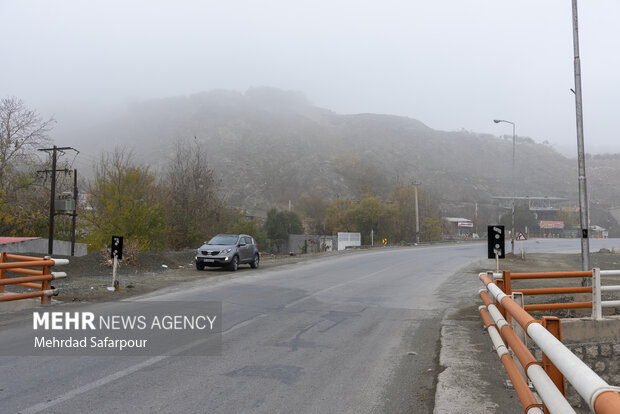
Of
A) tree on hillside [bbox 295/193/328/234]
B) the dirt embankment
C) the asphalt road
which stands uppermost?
tree on hillside [bbox 295/193/328/234]

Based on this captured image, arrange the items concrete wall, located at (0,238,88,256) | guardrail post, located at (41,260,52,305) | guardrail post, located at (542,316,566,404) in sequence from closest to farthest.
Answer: guardrail post, located at (542,316,566,404)
guardrail post, located at (41,260,52,305)
concrete wall, located at (0,238,88,256)

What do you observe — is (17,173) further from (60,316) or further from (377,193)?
(377,193)

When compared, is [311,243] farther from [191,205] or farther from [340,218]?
[191,205]

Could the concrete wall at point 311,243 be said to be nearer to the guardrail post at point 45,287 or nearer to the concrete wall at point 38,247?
the concrete wall at point 38,247

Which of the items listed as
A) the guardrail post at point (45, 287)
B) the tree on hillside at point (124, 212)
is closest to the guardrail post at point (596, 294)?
the guardrail post at point (45, 287)

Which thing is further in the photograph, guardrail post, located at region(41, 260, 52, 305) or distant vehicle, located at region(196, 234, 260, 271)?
distant vehicle, located at region(196, 234, 260, 271)

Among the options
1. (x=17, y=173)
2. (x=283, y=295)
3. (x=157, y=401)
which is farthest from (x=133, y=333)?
(x=17, y=173)

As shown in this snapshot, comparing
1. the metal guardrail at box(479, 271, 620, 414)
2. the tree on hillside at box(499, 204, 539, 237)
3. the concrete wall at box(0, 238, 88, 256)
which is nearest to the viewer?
the metal guardrail at box(479, 271, 620, 414)

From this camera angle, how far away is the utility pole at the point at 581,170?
44.0 feet

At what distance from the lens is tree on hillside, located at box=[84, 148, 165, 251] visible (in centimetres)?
2536

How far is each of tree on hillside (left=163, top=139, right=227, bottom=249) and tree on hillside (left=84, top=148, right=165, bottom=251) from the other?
5455 mm

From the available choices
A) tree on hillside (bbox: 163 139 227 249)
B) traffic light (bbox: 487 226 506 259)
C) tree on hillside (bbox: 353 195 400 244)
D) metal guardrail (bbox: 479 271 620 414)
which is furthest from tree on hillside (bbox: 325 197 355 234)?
metal guardrail (bbox: 479 271 620 414)

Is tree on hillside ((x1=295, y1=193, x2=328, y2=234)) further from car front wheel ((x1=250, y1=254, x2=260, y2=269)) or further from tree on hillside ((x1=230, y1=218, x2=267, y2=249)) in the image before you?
car front wheel ((x1=250, y1=254, x2=260, y2=269))

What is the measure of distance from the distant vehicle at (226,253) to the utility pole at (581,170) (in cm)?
1374
